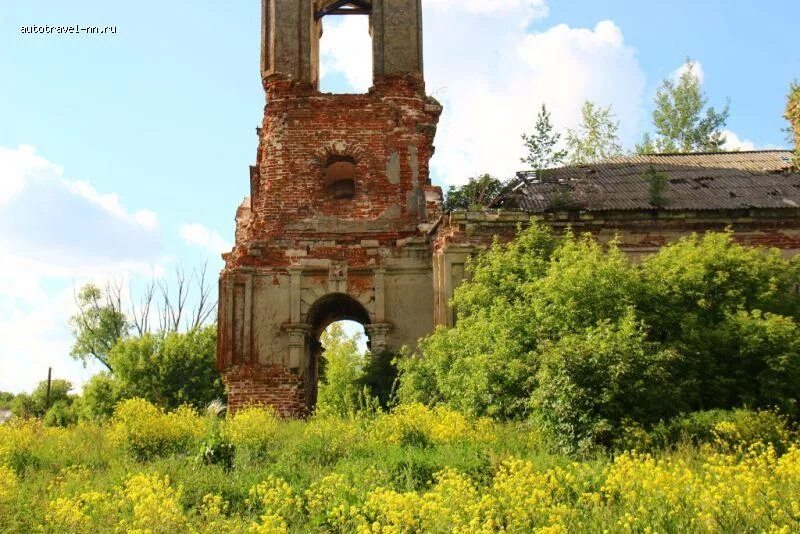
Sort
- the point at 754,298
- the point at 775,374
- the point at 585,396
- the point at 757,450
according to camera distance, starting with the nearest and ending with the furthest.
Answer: the point at 757,450 < the point at 585,396 < the point at 775,374 < the point at 754,298

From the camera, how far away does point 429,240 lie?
17.7 metres

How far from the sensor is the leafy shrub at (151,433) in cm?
1130

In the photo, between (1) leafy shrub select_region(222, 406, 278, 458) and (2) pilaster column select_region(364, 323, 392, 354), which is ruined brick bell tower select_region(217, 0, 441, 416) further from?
(1) leafy shrub select_region(222, 406, 278, 458)

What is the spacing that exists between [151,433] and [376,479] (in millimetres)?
3660

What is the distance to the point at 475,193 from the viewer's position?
19.5 m

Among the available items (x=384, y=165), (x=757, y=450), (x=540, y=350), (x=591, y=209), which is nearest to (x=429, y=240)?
(x=384, y=165)

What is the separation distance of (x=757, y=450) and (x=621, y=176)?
31.5 ft

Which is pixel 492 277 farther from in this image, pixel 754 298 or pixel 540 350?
pixel 754 298

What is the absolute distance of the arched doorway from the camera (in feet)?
58.5

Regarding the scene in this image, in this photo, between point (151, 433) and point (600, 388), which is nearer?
point (600, 388)

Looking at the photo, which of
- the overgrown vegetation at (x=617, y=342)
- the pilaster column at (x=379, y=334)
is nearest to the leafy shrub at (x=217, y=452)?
the overgrown vegetation at (x=617, y=342)

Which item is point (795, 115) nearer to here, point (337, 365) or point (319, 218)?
point (319, 218)

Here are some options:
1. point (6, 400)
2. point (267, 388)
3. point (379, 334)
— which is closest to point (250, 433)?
point (267, 388)

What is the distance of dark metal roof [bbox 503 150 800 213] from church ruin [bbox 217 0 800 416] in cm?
5
